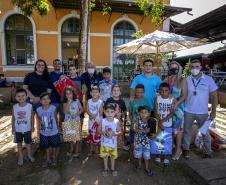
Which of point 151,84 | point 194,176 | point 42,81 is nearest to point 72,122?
point 42,81

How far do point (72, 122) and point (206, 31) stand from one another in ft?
33.5

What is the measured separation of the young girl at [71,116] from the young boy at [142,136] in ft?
3.80

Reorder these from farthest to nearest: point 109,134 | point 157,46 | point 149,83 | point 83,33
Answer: point 157,46
point 83,33
point 149,83
point 109,134

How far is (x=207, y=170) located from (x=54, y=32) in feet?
38.2

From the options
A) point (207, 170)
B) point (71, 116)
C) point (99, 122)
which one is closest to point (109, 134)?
point (99, 122)

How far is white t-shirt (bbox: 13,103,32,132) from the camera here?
13.3ft

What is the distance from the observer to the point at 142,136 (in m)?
3.78

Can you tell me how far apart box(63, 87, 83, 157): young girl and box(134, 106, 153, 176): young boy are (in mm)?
1159

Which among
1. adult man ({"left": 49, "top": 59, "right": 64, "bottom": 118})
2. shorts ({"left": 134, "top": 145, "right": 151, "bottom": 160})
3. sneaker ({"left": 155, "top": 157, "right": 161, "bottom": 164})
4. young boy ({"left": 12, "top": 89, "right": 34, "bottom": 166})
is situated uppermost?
adult man ({"left": 49, "top": 59, "right": 64, "bottom": 118})

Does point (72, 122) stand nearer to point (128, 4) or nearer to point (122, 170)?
point (122, 170)

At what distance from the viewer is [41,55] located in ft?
42.6

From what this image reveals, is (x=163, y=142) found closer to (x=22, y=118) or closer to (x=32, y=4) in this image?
(x=22, y=118)

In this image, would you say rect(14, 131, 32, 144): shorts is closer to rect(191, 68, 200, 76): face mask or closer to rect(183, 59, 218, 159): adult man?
rect(183, 59, 218, 159): adult man

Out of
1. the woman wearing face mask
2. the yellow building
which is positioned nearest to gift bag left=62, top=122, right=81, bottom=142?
the woman wearing face mask
